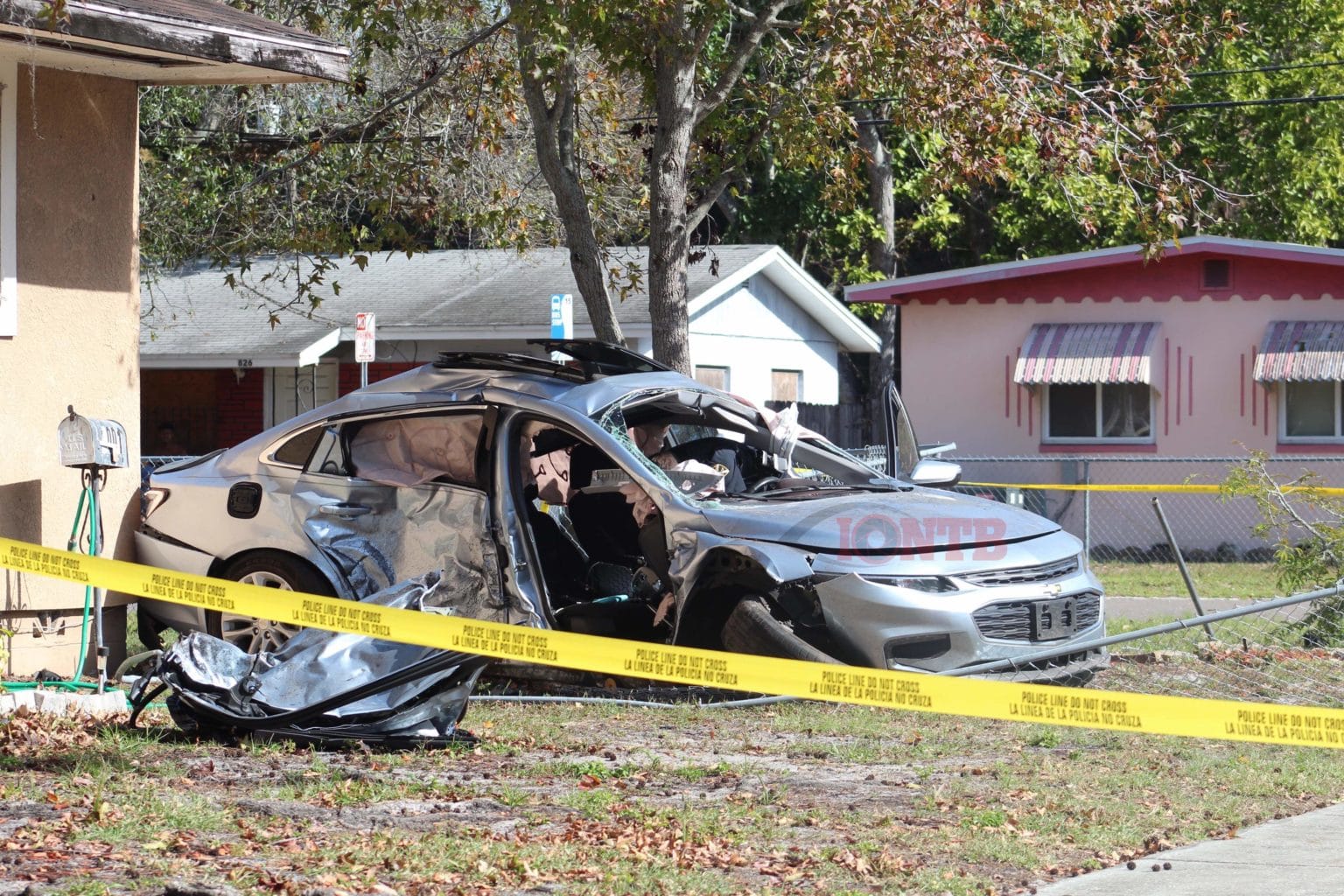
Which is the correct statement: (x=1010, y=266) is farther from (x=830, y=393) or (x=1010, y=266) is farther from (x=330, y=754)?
(x=330, y=754)

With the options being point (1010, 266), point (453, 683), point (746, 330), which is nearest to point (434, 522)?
point (453, 683)

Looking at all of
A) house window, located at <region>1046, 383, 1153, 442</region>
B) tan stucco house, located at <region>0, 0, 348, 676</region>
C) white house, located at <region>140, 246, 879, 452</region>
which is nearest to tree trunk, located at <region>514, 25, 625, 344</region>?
tan stucco house, located at <region>0, 0, 348, 676</region>

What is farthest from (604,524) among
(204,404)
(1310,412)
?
(204,404)

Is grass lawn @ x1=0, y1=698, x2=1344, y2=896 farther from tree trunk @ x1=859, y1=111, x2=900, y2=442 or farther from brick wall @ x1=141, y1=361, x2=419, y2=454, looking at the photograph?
tree trunk @ x1=859, y1=111, x2=900, y2=442

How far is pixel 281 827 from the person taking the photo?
5.57 m

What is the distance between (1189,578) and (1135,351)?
8.89 meters

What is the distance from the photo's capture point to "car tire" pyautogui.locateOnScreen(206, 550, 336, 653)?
28.3 ft

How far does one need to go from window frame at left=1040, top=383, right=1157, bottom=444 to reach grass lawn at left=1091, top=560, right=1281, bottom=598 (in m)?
2.19

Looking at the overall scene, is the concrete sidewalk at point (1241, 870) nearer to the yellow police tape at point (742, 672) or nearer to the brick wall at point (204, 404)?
the yellow police tape at point (742, 672)

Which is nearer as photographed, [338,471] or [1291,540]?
[338,471]

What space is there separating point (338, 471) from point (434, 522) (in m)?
0.73

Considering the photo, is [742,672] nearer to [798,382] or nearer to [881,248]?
[798,382]

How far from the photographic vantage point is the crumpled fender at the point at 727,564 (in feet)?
26.0

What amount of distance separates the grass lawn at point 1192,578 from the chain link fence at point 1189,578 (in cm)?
2
